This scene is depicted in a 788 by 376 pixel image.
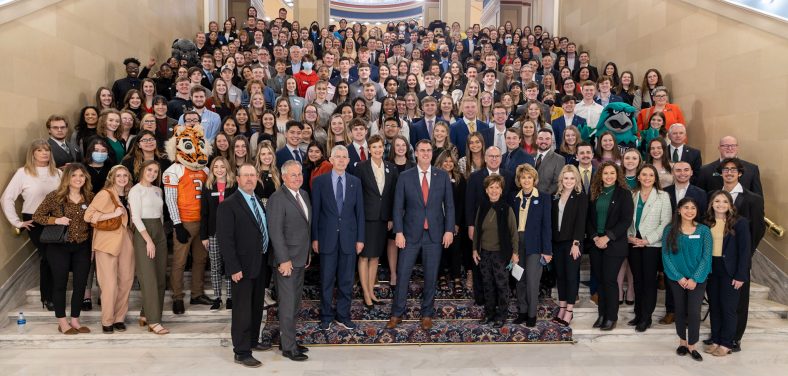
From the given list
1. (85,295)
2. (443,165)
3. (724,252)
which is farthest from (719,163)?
(85,295)

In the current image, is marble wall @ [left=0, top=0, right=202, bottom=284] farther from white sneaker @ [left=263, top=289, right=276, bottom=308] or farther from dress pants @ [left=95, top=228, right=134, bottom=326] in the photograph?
white sneaker @ [left=263, top=289, right=276, bottom=308]

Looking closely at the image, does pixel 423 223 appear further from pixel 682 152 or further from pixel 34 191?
pixel 34 191

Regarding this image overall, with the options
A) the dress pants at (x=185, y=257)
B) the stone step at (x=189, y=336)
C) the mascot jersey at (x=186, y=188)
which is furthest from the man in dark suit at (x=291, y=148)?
the stone step at (x=189, y=336)

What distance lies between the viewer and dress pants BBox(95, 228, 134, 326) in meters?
4.88

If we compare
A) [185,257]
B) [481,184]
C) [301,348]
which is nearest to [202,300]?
[185,257]

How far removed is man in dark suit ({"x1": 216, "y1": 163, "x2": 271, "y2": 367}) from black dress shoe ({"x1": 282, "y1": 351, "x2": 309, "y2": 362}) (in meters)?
0.26

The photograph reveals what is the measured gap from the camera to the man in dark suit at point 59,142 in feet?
18.8

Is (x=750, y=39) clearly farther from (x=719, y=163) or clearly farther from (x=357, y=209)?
(x=357, y=209)

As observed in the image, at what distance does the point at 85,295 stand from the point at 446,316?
12.7 ft

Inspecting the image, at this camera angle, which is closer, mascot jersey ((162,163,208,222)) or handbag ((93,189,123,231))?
handbag ((93,189,123,231))

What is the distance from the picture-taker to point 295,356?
4.50 m

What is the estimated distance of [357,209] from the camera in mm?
4941

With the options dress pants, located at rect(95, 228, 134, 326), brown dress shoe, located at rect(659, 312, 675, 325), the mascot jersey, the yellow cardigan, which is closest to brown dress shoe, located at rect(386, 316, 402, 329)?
the mascot jersey

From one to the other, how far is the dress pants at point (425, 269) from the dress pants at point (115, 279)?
2.67 meters
